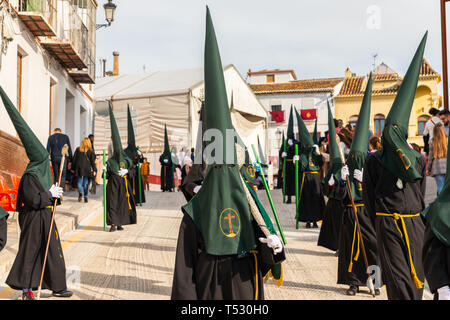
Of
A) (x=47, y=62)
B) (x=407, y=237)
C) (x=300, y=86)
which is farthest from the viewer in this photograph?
(x=300, y=86)

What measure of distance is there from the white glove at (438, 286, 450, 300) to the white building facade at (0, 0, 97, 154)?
12398 mm

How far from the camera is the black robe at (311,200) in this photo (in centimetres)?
1291

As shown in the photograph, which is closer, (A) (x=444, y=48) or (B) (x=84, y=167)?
(A) (x=444, y=48)

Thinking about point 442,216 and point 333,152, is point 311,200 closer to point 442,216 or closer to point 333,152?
point 333,152

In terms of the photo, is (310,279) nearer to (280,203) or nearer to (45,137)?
(280,203)

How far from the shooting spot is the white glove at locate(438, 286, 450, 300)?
3.17 m

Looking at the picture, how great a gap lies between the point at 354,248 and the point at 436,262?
12.0ft

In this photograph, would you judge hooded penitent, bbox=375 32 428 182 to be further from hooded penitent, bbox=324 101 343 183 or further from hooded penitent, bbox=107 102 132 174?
hooded penitent, bbox=107 102 132 174

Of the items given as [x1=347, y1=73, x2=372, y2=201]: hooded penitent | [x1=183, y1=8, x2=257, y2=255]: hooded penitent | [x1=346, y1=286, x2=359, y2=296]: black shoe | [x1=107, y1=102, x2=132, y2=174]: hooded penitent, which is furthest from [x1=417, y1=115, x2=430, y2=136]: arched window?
[x1=183, y1=8, x2=257, y2=255]: hooded penitent

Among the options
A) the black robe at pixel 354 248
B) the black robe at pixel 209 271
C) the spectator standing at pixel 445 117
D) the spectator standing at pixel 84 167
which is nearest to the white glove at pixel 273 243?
the black robe at pixel 209 271

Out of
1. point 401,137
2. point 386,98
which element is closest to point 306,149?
point 401,137

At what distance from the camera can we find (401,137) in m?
5.34
